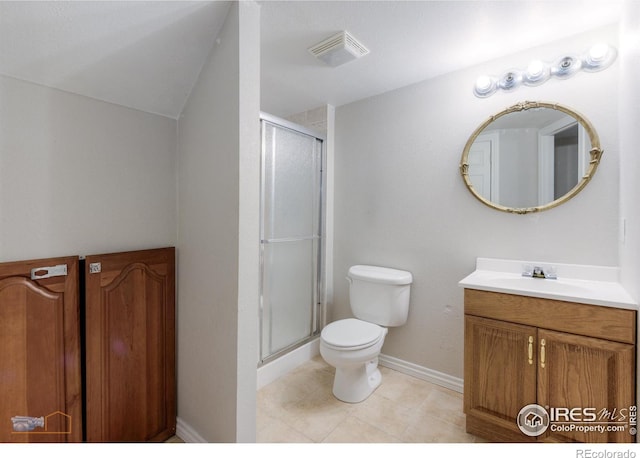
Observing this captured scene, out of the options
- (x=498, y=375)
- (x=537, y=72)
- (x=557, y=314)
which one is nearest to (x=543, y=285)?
(x=557, y=314)

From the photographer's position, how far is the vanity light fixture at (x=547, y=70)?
4.93ft

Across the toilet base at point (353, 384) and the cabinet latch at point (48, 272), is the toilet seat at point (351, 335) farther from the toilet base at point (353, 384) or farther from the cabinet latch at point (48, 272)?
the cabinet latch at point (48, 272)

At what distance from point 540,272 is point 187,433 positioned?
7.38 feet

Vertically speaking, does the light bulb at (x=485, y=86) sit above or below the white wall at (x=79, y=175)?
above

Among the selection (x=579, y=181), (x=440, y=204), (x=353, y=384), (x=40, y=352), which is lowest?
(x=353, y=384)

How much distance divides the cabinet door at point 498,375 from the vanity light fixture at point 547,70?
146cm

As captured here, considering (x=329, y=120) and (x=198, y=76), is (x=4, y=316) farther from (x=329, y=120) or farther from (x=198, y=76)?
(x=329, y=120)

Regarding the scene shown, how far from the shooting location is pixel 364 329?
76.9 inches

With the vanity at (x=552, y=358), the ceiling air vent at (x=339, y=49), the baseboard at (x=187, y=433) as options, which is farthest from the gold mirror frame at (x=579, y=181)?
the baseboard at (x=187, y=433)

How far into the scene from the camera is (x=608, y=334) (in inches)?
47.6

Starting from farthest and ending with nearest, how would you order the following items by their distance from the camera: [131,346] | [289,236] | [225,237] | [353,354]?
[289,236], [353,354], [131,346], [225,237]

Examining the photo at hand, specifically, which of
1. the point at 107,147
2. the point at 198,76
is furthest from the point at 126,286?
the point at 198,76

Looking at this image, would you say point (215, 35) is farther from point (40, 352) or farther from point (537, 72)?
point (537, 72)

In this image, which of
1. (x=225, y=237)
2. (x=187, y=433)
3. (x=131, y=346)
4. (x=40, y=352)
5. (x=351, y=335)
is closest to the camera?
(x=40, y=352)
